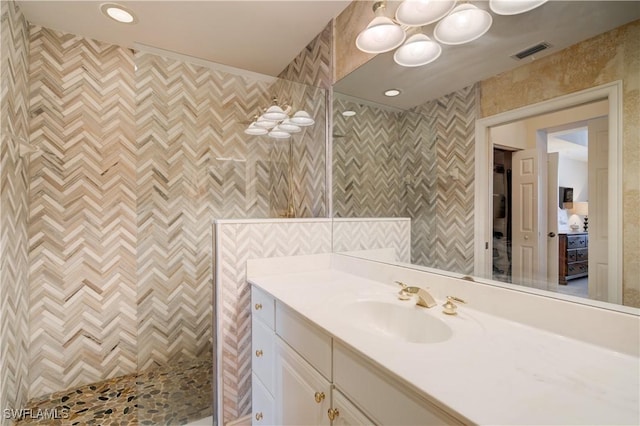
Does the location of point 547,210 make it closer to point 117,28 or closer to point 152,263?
point 152,263

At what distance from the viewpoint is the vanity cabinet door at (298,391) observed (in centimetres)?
95

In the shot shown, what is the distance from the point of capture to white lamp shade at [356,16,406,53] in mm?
1374

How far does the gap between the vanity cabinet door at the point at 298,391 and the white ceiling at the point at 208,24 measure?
1.86 m

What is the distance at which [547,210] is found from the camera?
97 centimetres

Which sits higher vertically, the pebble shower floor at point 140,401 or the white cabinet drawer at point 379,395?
the white cabinet drawer at point 379,395

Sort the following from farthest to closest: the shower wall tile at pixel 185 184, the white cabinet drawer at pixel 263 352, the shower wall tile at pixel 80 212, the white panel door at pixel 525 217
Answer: the shower wall tile at pixel 80 212 → the shower wall tile at pixel 185 184 → the white cabinet drawer at pixel 263 352 → the white panel door at pixel 525 217

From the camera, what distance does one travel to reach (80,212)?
203cm

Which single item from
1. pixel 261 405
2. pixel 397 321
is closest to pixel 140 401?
Answer: pixel 261 405

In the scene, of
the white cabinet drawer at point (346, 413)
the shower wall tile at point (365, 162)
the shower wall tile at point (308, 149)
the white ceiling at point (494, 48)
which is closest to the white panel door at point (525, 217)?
the white ceiling at point (494, 48)

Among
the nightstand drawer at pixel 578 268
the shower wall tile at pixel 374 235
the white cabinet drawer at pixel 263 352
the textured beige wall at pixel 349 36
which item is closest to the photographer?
the nightstand drawer at pixel 578 268

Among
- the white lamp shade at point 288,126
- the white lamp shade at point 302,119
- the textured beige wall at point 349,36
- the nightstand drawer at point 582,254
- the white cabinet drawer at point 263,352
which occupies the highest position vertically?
the textured beige wall at point 349,36

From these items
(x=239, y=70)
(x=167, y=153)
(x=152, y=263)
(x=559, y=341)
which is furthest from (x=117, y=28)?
(x=559, y=341)

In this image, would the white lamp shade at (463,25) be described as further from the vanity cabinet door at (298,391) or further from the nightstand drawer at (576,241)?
the vanity cabinet door at (298,391)

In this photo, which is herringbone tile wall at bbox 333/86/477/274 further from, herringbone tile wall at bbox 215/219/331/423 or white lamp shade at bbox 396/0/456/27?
herringbone tile wall at bbox 215/219/331/423
